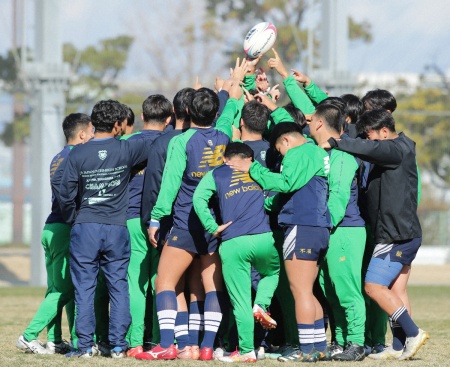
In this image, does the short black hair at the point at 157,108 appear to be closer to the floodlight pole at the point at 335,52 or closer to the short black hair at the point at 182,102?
the short black hair at the point at 182,102

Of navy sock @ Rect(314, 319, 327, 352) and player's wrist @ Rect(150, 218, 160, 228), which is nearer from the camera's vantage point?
navy sock @ Rect(314, 319, 327, 352)

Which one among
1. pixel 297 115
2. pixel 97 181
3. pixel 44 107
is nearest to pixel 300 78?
pixel 297 115

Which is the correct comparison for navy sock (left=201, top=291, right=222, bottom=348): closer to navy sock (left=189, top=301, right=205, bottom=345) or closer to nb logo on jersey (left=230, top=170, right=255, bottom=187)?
navy sock (left=189, top=301, right=205, bottom=345)

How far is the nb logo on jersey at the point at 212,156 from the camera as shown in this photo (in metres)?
7.75

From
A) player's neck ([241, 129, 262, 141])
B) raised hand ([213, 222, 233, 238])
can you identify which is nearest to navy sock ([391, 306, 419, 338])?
raised hand ([213, 222, 233, 238])

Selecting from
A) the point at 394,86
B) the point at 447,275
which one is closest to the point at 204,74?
the point at 394,86

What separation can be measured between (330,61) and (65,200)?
13.0m

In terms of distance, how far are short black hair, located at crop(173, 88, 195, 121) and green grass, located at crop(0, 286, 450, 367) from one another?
6.97ft

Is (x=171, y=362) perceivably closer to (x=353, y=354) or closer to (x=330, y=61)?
(x=353, y=354)

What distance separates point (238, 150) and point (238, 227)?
63cm

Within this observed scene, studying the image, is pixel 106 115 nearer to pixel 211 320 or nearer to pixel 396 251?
pixel 211 320

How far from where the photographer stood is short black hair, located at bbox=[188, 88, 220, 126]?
7699 millimetres

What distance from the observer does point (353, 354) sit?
301 inches

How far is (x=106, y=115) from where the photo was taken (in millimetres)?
7859
